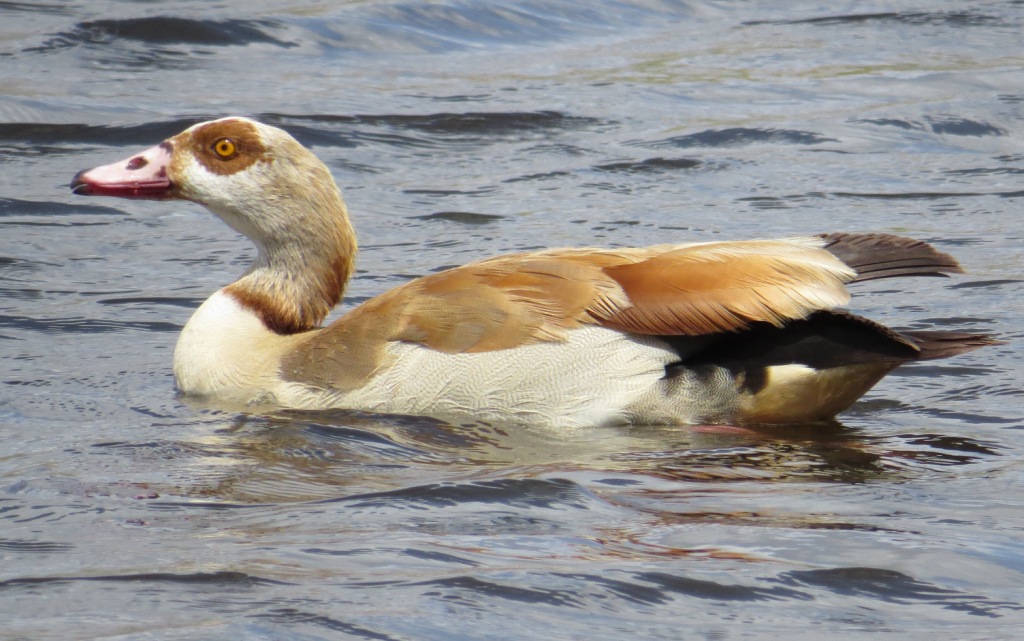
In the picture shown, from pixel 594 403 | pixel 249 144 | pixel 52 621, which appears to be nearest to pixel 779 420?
pixel 594 403

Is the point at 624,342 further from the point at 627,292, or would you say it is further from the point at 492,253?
the point at 492,253

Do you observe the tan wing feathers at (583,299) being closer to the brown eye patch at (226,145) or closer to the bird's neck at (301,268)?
the bird's neck at (301,268)

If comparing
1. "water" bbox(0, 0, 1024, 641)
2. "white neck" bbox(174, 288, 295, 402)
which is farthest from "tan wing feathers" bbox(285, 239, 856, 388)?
"water" bbox(0, 0, 1024, 641)

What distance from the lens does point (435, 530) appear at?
5176 millimetres

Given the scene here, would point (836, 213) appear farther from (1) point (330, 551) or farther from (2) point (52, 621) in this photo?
(2) point (52, 621)

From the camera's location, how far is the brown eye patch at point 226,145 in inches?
291

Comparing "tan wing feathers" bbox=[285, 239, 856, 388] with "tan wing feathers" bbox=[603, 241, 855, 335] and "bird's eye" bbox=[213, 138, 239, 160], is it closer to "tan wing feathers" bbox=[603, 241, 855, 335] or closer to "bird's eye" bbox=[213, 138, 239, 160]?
"tan wing feathers" bbox=[603, 241, 855, 335]

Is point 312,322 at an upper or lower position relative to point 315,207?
lower

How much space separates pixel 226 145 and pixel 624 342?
86.9 inches

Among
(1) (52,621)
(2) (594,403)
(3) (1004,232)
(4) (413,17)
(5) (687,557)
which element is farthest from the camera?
(4) (413,17)

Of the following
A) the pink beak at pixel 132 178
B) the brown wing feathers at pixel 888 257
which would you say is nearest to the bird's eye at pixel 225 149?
the pink beak at pixel 132 178

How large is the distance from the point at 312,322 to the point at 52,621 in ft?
10.3

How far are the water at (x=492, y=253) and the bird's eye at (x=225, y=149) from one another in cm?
110

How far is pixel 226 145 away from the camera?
739cm
